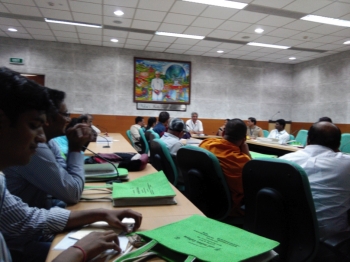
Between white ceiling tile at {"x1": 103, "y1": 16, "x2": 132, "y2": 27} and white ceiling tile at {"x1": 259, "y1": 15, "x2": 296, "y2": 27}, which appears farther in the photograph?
white ceiling tile at {"x1": 103, "y1": 16, "x2": 132, "y2": 27}

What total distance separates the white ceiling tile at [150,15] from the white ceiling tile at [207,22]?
74cm

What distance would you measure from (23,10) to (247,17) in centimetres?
451

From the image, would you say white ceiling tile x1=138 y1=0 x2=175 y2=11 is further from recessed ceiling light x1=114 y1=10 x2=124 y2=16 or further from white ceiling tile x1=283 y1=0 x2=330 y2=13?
white ceiling tile x1=283 y1=0 x2=330 y2=13

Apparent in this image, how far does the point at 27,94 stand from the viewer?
29.8 inches

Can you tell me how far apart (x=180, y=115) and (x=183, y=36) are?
9.07 feet

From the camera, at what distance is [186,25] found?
19.7 ft

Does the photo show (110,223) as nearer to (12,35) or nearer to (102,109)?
(102,109)

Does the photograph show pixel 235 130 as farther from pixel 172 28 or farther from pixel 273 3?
pixel 172 28

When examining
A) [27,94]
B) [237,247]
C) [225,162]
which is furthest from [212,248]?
[225,162]

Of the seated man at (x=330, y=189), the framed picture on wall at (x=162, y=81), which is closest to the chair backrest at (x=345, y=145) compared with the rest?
the seated man at (x=330, y=189)

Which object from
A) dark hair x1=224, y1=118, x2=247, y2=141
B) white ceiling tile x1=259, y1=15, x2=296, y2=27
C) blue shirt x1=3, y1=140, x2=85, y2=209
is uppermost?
white ceiling tile x1=259, y1=15, x2=296, y2=27

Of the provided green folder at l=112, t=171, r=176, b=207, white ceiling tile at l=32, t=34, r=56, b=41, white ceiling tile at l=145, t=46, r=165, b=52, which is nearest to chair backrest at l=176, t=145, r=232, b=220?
green folder at l=112, t=171, r=176, b=207

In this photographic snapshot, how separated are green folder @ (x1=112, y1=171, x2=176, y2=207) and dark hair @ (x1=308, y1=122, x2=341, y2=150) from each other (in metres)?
1.08

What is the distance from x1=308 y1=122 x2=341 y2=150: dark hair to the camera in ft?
5.81
